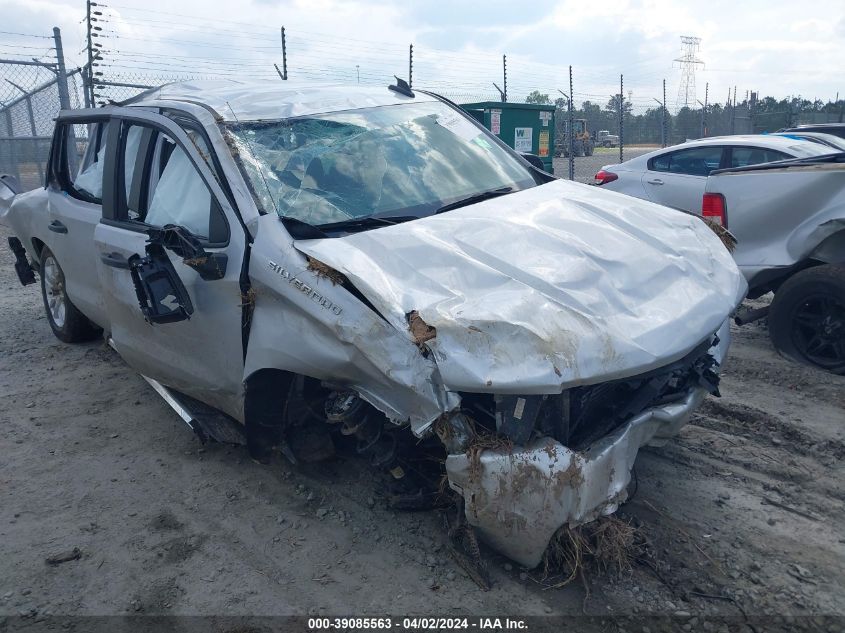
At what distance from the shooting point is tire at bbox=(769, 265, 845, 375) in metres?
5.01

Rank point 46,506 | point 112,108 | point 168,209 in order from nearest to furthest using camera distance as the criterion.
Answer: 1. point 46,506
2. point 168,209
3. point 112,108

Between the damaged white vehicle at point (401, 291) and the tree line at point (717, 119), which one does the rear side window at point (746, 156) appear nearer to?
the damaged white vehicle at point (401, 291)

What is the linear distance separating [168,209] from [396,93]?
1.68 meters

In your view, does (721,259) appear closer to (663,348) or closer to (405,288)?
(663,348)

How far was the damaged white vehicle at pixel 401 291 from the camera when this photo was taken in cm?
269

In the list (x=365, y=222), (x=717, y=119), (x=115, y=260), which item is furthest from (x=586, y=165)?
(x=365, y=222)

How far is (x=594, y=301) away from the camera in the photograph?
2.91 meters

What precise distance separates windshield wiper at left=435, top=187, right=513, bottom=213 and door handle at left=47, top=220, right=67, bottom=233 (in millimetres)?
2721

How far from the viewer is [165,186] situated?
157 inches

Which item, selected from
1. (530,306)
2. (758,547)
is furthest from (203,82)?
(758,547)

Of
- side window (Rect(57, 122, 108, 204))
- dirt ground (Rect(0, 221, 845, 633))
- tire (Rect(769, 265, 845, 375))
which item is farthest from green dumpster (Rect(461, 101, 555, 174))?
dirt ground (Rect(0, 221, 845, 633))

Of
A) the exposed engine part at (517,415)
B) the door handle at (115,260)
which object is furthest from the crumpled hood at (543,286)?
the door handle at (115,260)

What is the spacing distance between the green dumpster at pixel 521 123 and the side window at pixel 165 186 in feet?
29.1

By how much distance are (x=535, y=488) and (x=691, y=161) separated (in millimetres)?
6892
